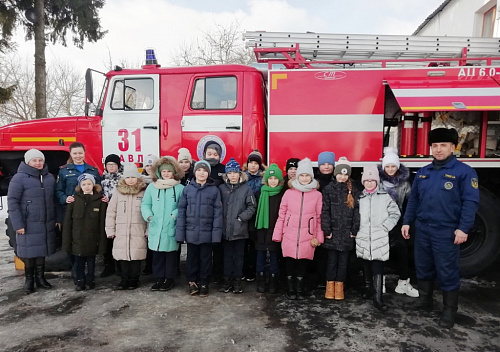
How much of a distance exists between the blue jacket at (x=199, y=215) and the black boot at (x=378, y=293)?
5.44 feet

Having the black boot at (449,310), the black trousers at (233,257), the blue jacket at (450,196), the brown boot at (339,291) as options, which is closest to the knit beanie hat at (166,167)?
the black trousers at (233,257)

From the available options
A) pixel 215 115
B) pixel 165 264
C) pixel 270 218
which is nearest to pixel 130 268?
pixel 165 264

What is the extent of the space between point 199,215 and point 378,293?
198 centimetres

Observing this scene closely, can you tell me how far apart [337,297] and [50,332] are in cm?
273

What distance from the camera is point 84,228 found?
3875 mm

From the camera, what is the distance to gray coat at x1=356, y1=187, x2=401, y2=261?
11.5 feet

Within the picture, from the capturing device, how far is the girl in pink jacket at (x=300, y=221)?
3652 mm

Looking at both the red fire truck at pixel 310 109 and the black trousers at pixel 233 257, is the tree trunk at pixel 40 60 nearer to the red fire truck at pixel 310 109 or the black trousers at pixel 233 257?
the red fire truck at pixel 310 109

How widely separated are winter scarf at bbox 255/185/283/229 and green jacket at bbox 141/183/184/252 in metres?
0.92

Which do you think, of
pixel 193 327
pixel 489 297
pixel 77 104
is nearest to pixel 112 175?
pixel 193 327

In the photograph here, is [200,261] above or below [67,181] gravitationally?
below

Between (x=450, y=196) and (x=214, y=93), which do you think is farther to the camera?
(x=214, y=93)

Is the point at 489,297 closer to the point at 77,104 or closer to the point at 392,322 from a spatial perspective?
the point at 392,322

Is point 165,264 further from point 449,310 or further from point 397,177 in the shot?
point 449,310
